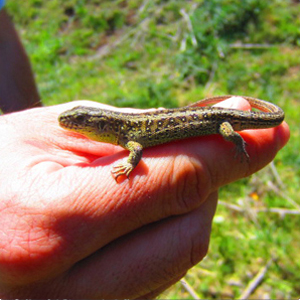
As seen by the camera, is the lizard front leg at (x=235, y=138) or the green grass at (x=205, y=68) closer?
the lizard front leg at (x=235, y=138)

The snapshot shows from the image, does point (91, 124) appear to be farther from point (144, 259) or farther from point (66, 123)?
point (144, 259)

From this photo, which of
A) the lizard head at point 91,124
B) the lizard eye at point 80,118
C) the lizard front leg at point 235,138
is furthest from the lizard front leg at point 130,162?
the lizard front leg at point 235,138

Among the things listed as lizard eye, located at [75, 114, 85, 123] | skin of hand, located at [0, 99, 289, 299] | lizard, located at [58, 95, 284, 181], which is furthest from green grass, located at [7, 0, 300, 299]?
lizard eye, located at [75, 114, 85, 123]

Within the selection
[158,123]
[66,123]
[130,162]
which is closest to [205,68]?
[158,123]

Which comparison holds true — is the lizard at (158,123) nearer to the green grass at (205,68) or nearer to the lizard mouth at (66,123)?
the lizard mouth at (66,123)

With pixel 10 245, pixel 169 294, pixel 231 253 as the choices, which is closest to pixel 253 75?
pixel 231 253

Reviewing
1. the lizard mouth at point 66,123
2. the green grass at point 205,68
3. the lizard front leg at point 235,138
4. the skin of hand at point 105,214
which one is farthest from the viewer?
the green grass at point 205,68

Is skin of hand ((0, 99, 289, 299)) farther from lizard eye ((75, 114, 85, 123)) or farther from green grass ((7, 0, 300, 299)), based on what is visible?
green grass ((7, 0, 300, 299))

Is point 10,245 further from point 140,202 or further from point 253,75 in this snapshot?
point 253,75
